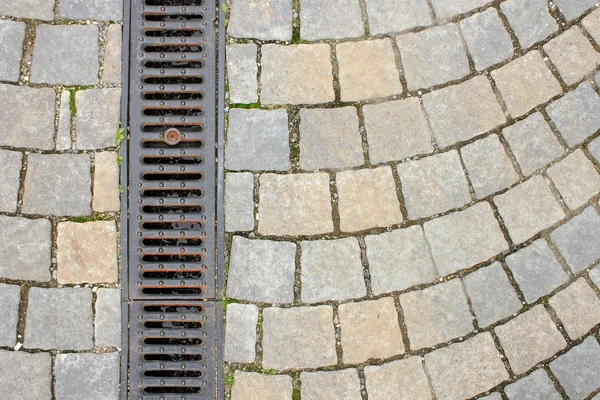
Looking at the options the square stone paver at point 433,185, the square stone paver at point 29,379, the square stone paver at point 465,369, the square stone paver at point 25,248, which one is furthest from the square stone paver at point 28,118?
the square stone paver at point 465,369

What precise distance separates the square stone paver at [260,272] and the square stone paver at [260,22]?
3.31ft

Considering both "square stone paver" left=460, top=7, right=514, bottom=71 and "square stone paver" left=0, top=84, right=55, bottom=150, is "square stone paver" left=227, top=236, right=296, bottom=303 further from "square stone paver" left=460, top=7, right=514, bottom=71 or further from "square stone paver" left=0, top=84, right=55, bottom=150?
"square stone paver" left=460, top=7, right=514, bottom=71

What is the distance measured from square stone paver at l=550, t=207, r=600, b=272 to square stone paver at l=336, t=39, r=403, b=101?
3.49 feet

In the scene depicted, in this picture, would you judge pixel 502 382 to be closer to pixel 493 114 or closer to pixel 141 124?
pixel 493 114

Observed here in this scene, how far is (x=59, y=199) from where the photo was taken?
2906 millimetres

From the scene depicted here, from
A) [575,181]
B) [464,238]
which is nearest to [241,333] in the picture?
[464,238]

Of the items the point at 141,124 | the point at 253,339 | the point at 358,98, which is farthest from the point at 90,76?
the point at 253,339

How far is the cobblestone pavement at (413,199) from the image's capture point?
2.90m

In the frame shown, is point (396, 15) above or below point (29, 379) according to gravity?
above

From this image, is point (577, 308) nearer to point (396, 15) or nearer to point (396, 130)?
point (396, 130)

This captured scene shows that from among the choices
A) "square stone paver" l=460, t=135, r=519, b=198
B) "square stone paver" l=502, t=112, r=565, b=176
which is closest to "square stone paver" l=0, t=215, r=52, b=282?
"square stone paver" l=460, t=135, r=519, b=198

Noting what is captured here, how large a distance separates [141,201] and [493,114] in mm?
1781

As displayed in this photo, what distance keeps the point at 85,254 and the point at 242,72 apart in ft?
3.82

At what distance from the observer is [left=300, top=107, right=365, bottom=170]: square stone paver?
2951mm
